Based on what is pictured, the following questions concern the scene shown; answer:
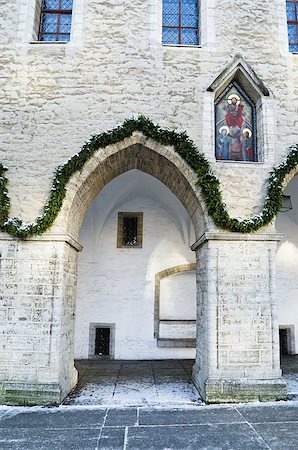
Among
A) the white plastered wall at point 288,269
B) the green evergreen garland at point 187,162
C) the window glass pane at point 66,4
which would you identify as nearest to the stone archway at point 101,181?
the green evergreen garland at point 187,162

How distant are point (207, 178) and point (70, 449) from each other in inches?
173

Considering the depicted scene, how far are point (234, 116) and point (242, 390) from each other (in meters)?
4.72

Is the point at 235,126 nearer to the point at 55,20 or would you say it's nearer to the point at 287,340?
the point at 55,20

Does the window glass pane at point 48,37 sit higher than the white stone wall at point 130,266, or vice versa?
the window glass pane at point 48,37

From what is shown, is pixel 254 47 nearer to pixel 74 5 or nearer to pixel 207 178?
pixel 207 178

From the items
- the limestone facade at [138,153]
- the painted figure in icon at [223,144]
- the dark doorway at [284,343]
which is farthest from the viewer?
the dark doorway at [284,343]

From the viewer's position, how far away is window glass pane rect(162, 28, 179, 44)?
7.60 metres

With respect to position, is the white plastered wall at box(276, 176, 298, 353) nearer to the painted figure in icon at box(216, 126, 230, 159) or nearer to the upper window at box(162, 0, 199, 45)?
the painted figure in icon at box(216, 126, 230, 159)

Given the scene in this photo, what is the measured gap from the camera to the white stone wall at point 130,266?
385 inches

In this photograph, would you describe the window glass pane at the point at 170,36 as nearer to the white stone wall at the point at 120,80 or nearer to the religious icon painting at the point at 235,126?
the white stone wall at the point at 120,80

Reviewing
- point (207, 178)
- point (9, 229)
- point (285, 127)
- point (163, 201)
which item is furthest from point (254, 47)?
point (9, 229)

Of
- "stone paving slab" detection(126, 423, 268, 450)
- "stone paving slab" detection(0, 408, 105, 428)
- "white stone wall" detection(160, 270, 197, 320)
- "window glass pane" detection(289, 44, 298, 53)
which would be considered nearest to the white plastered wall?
"white stone wall" detection(160, 270, 197, 320)

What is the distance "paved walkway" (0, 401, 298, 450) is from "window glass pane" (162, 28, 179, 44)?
663cm

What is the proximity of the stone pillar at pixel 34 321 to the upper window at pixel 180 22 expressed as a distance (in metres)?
4.52
